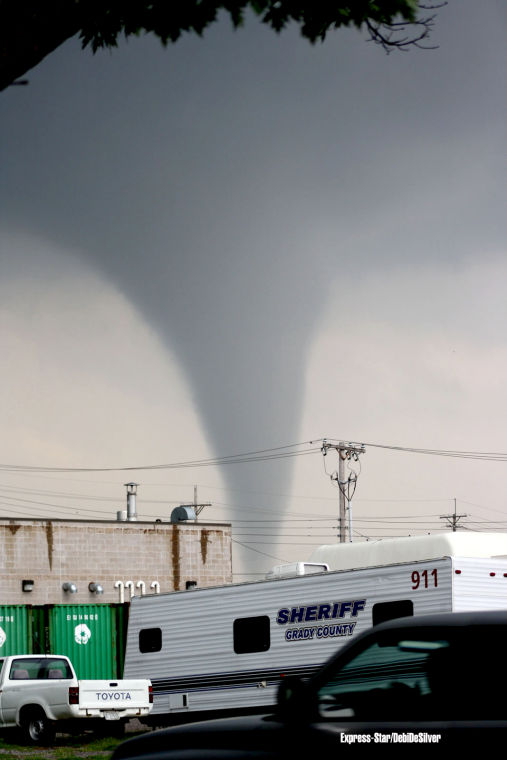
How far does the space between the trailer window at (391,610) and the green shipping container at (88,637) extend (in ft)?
43.3

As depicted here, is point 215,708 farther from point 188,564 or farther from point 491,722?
point 188,564

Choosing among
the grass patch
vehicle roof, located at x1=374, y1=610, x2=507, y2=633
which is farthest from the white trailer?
vehicle roof, located at x1=374, y1=610, x2=507, y2=633

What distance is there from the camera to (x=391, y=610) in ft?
64.6

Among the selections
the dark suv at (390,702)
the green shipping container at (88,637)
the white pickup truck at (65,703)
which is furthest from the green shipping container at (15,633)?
the dark suv at (390,702)

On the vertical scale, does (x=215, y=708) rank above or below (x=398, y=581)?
below

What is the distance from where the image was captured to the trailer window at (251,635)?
21.5 meters

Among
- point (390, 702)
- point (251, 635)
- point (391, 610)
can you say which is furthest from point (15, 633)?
point (390, 702)

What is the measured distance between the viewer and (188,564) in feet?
166

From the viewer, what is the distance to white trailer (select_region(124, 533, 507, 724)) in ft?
63.3

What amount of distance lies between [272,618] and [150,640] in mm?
3440

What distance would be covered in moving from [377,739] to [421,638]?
0.61 metres

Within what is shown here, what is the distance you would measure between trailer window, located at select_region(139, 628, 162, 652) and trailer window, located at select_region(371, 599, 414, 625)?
18.0 feet

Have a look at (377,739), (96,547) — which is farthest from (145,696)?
(96,547)

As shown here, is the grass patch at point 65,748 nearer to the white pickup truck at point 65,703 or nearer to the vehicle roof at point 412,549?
the white pickup truck at point 65,703
